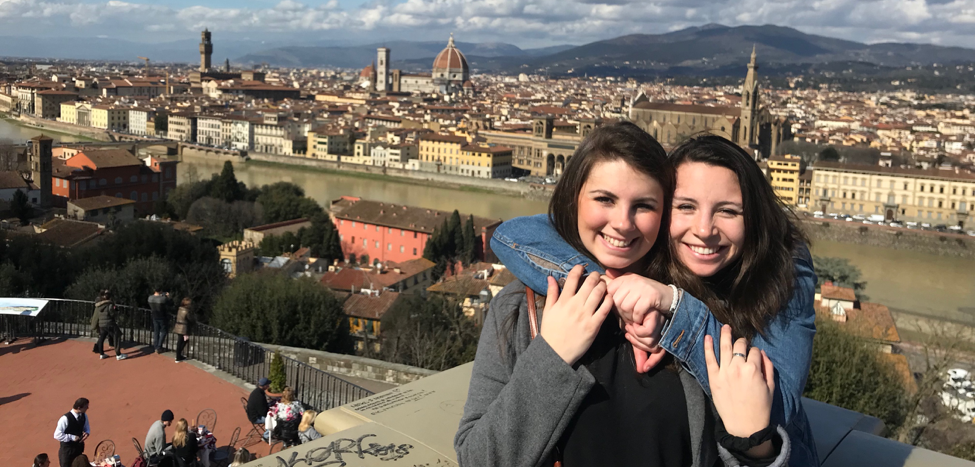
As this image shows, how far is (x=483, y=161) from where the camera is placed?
20422 millimetres

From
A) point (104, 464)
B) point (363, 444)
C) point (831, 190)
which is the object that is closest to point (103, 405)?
point (104, 464)

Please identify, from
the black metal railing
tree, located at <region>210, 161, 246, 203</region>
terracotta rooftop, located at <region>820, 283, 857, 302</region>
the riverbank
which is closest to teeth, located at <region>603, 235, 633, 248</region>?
the black metal railing

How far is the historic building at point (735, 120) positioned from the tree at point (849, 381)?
56.6 feet

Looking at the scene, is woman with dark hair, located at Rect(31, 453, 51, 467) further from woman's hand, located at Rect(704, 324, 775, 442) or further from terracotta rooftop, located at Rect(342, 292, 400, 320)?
terracotta rooftop, located at Rect(342, 292, 400, 320)

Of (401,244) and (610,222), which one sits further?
(401,244)

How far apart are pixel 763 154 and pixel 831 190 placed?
263 inches

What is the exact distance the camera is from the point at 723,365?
500mm

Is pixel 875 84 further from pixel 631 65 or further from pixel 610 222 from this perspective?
pixel 610 222

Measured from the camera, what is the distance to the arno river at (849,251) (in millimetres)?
10359

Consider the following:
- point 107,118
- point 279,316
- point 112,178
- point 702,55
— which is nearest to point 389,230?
point 112,178

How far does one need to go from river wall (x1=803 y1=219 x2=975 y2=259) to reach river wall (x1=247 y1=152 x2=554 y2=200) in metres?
5.62

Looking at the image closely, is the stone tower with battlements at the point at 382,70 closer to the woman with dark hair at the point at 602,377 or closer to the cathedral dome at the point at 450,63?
the cathedral dome at the point at 450,63

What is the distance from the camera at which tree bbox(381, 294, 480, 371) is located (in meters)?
4.28

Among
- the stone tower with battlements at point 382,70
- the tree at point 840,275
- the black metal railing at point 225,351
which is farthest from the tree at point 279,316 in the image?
the stone tower with battlements at point 382,70
